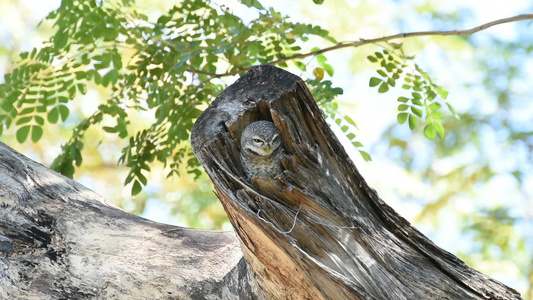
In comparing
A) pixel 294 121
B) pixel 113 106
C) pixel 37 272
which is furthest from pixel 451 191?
pixel 37 272

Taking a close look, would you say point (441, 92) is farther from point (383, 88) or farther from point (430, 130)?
point (383, 88)

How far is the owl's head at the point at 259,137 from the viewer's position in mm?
2877

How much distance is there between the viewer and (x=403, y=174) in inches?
408

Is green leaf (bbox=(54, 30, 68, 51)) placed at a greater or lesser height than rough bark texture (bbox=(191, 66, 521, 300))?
greater

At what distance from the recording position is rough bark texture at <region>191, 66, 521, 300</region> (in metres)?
2.43

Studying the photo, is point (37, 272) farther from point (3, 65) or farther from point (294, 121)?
point (3, 65)

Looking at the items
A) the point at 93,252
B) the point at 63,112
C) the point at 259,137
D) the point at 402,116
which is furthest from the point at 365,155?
the point at 63,112

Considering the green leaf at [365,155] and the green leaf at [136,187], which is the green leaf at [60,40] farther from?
the green leaf at [365,155]

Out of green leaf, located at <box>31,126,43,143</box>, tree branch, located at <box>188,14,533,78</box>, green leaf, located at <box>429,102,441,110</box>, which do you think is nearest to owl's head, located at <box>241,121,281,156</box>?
tree branch, located at <box>188,14,533,78</box>

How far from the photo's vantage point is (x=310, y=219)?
2557mm

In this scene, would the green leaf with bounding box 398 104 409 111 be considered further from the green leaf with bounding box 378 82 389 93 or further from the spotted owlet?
the spotted owlet

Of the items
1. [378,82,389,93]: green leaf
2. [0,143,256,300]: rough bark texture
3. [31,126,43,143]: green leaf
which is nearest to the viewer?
[0,143,256,300]: rough bark texture

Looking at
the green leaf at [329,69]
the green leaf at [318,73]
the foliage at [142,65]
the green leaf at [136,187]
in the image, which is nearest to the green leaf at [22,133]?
the foliage at [142,65]

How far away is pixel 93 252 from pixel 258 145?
1014 mm
